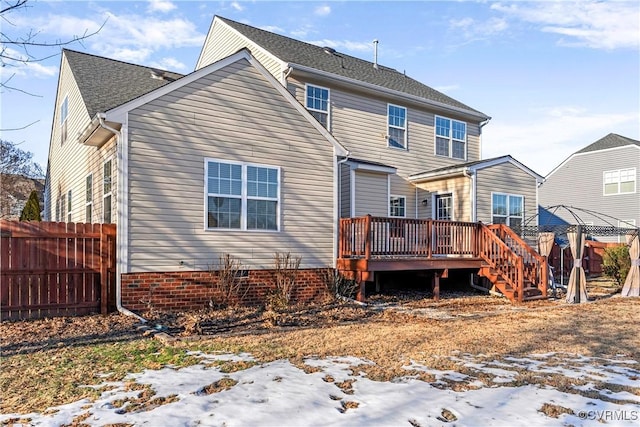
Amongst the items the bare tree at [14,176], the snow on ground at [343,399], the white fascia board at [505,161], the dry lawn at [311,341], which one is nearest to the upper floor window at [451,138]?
the white fascia board at [505,161]

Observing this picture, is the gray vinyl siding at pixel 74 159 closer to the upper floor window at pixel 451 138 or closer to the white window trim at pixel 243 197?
the white window trim at pixel 243 197

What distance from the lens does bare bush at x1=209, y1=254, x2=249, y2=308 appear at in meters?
8.98

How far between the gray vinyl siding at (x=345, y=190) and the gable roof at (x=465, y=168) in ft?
10.4

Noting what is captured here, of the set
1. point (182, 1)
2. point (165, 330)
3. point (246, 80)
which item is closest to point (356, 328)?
point (165, 330)

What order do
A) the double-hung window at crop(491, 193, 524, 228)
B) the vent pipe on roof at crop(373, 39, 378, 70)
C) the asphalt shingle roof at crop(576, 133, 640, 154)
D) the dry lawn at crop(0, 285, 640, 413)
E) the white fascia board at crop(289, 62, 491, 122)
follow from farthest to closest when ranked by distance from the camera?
1. the asphalt shingle roof at crop(576, 133, 640, 154)
2. the vent pipe on roof at crop(373, 39, 378, 70)
3. the double-hung window at crop(491, 193, 524, 228)
4. the white fascia board at crop(289, 62, 491, 122)
5. the dry lawn at crop(0, 285, 640, 413)

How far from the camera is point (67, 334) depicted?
6.54 meters

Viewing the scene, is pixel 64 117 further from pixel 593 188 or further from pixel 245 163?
pixel 593 188

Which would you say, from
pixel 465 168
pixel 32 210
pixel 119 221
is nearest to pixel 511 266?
pixel 465 168

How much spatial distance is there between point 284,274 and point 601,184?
77.7 feet

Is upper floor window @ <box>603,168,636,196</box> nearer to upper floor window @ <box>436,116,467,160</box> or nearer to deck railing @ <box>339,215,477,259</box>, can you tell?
upper floor window @ <box>436,116,467,160</box>

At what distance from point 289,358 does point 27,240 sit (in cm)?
527

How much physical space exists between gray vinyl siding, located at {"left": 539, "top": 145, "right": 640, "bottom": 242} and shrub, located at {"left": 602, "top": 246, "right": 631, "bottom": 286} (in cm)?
Answer: 925

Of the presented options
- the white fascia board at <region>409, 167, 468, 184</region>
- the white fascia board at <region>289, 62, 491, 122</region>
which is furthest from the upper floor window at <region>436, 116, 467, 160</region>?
the white fascia board at <region>409, 167, 468, 184</region>

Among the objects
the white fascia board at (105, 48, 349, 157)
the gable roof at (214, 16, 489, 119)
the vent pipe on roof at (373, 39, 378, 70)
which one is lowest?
the white fascia board at (105, 48, 349, 157)
